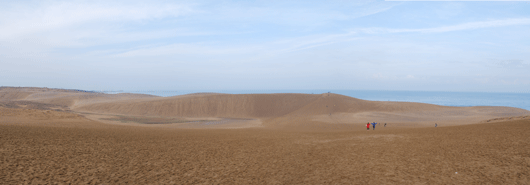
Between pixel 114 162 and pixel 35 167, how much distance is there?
7.89ft

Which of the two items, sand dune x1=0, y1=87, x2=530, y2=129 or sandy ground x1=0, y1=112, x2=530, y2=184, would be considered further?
sand dune x1=0, y1=87, x2=530, y2=129

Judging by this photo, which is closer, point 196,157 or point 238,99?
point 196,157

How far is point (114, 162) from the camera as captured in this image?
36.8 feet

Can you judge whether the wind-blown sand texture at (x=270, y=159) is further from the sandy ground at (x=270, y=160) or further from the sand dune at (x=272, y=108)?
the sand dune at (x=272, y=108)

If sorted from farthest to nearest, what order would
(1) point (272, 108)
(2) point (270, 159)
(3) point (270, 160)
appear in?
1. (1) point (272, 108)
2. (2) point (270, 159)
3. (3) point (270, 160)

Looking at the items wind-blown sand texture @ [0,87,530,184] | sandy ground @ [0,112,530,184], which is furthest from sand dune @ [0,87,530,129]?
sandy ground @ [0,112,530,184]

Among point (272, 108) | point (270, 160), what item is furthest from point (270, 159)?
point (272, 108)

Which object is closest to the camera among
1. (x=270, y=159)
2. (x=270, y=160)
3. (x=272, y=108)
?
(x=270, y=160)

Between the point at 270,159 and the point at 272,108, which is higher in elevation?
the point at 272,108

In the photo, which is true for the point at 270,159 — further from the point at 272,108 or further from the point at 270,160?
the point at 272,108

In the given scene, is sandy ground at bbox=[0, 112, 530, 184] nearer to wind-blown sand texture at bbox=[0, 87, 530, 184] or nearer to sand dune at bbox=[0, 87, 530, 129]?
wind-blown sand texture at bbox=[0, 87, 530, 184]

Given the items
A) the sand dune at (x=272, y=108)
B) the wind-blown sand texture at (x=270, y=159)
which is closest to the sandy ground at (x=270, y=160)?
the wind-blown sand texture at (x=270, y=159)

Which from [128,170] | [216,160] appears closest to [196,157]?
[216,160]

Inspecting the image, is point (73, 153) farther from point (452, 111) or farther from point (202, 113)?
point (452, 111)
